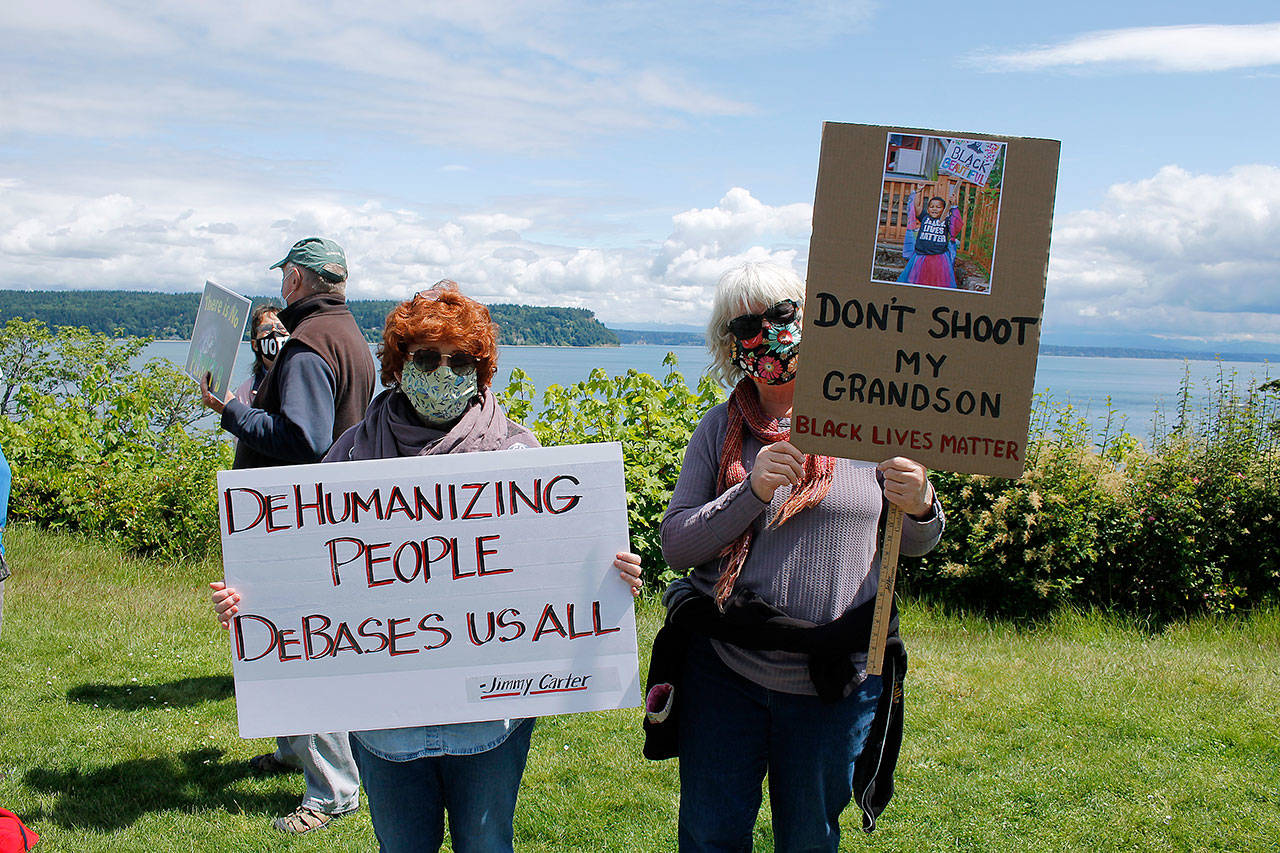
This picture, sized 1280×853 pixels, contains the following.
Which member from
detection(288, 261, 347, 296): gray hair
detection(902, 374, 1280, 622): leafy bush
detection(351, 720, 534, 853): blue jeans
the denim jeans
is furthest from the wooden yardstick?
detection(902, 374, 1280, 622): leafy bush

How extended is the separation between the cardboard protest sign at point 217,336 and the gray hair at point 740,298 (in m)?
2.68

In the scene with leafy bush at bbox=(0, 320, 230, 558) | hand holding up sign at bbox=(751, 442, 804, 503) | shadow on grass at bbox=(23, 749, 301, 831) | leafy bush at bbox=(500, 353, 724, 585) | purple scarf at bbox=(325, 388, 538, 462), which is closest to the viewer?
hand holding up sign at bbox=(751, 442, 804, 503)

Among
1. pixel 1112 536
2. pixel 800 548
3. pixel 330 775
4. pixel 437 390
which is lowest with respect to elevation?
pixel 330 775

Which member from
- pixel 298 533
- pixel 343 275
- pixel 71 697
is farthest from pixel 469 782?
pixel 71 697

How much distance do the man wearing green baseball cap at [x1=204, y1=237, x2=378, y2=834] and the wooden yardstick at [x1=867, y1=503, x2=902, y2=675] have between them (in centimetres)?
253

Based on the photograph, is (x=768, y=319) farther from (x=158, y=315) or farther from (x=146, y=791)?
(x=158, y=315)

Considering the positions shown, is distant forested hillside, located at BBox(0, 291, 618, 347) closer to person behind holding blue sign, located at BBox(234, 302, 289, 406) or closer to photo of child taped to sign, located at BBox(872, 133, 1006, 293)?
person behind holding blue sign, located at BBox(234, 302, 289, 406)

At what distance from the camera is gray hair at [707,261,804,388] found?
2.80 metres

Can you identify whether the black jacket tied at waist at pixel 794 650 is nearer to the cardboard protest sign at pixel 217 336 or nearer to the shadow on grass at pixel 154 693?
the cardboard protest sign at pixel 217 336

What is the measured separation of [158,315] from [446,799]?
16.2 metres

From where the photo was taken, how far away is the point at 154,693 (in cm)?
596

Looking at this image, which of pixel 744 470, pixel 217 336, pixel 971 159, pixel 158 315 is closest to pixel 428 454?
pixel 744 470

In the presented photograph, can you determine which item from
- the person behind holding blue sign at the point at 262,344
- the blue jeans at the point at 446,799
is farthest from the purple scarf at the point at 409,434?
the person behind holding blue sign at the point at 262,344

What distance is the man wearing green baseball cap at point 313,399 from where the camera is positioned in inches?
158
